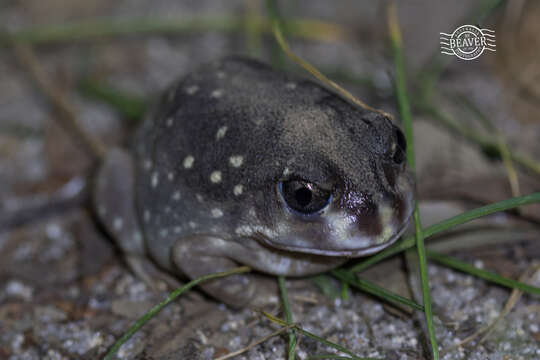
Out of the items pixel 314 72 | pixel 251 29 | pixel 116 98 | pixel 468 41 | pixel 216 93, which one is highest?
pixel 251 29

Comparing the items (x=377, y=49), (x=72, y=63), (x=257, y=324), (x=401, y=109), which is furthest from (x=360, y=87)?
(x=72, y=63)

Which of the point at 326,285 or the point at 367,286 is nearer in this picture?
the point at 367,286

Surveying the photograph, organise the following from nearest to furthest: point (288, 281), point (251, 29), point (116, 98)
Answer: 1. point (288, 281)
2. point (116, 98)
3. point (251, 29)

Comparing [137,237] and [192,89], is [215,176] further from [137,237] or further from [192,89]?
[137,237]

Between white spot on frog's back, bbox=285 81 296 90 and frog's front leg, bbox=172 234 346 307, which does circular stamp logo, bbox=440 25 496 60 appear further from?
frog's front leg, bbox=172 234 346 307

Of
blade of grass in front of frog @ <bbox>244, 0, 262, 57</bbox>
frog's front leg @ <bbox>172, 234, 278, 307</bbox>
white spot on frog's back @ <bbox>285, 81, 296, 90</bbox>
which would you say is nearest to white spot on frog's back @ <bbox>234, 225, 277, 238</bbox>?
frog's front leg @ <bbox>172, 234, 278, 307</bbox>

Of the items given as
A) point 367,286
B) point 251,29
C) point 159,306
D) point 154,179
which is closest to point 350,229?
point 367,286

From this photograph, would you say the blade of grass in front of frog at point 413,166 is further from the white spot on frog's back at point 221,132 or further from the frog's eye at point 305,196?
the white spot on frog's back at point 221,132
